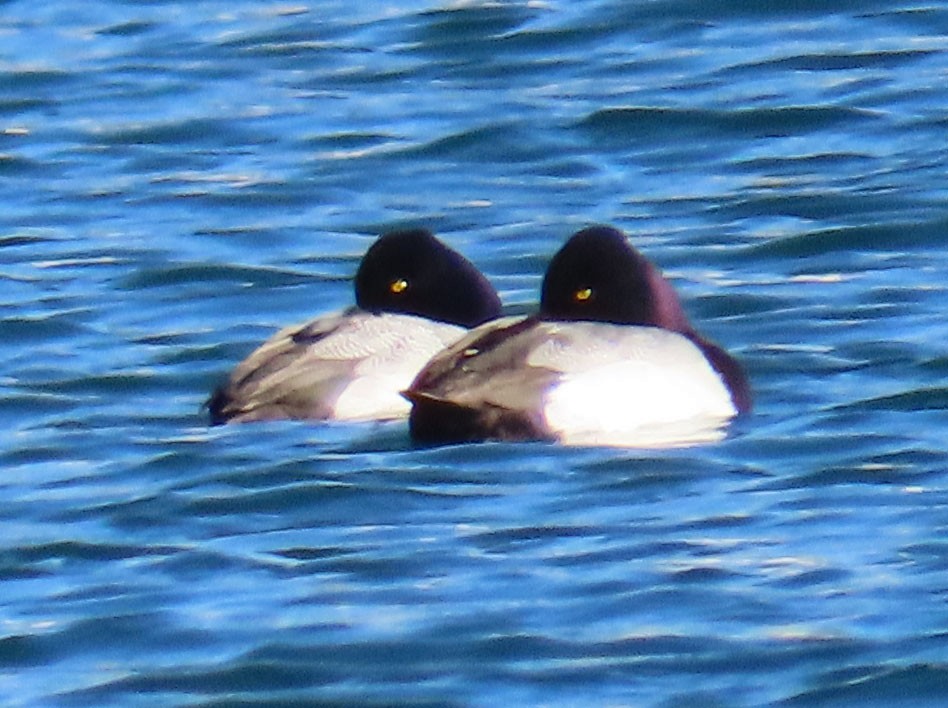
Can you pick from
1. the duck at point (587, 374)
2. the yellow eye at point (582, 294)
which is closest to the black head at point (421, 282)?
the duck at point (587, 374)

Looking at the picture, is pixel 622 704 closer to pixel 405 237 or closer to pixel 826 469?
pixel 826 469

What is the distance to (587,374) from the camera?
9.19 metres

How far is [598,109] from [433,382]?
4969 mm

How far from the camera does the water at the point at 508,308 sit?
734 cm

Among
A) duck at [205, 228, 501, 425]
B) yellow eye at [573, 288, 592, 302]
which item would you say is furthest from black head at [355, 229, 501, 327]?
yellow eye at [573, 288, 592, 302]

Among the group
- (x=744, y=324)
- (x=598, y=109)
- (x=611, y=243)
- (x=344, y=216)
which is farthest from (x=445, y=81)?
(x=611, y=243)

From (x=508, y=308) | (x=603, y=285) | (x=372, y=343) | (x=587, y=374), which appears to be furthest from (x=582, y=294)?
(x=508, y=308)

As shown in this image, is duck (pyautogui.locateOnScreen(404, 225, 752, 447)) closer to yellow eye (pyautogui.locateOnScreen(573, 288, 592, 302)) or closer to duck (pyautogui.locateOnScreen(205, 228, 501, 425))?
yellow eye (pyautogui.locateOnScreen(573, 288, 592, 302))

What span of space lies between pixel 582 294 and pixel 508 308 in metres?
1.72

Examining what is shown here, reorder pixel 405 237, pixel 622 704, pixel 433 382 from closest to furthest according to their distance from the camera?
pixel 622 704, pixel 433 382, pixel 405 237

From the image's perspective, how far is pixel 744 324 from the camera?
1084cm

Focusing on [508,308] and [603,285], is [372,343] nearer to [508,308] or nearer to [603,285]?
[603,285]

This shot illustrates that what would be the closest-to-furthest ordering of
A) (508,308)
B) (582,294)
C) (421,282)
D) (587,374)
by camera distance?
1. (587,374)
2. (582,294)
3. (421,282)
4. (508,308)

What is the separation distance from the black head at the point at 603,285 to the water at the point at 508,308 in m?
0.45
